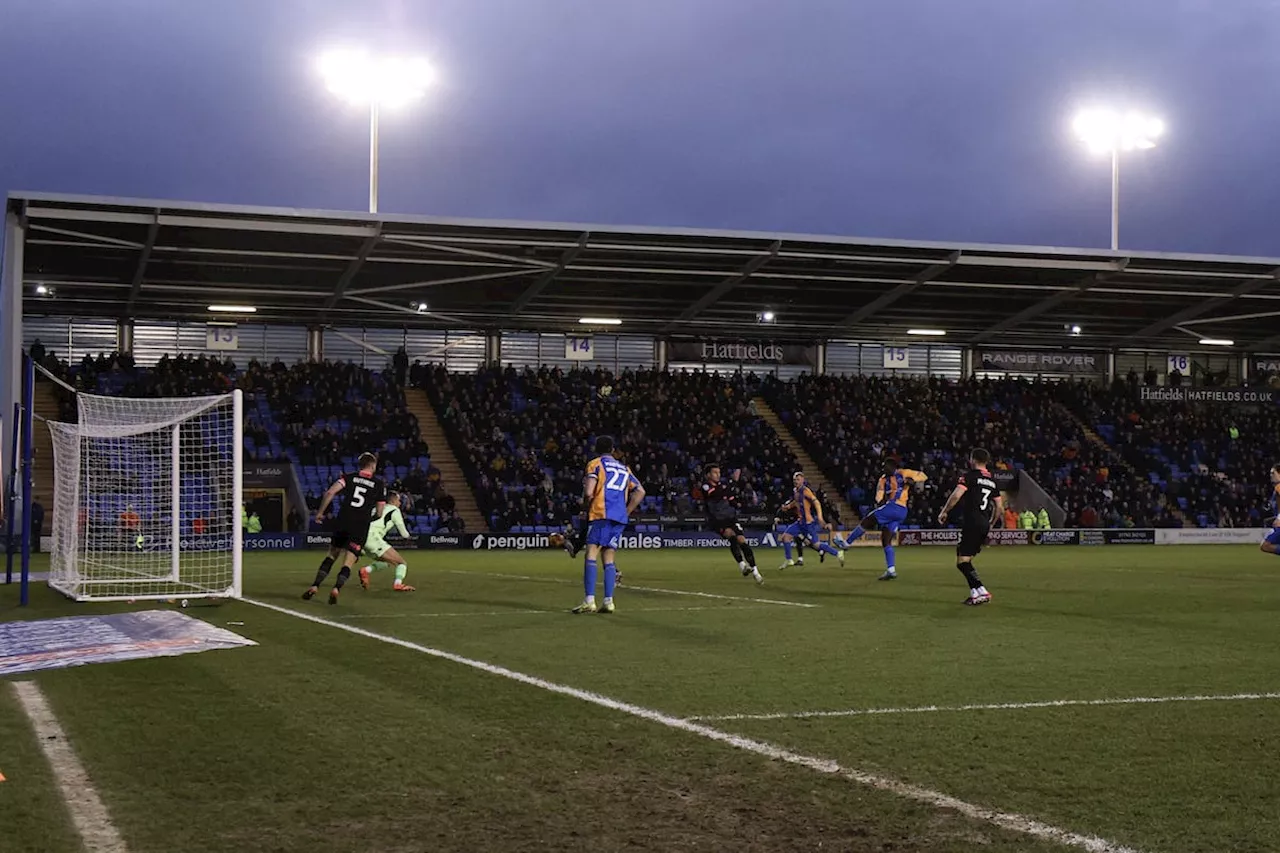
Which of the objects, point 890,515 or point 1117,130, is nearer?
point 890,515

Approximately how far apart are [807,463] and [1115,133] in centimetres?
1548

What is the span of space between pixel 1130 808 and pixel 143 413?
17.8 metres

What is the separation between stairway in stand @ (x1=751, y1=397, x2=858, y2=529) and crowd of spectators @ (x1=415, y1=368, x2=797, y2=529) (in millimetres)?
846

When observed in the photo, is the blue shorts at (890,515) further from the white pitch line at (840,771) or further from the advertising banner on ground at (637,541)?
the advertising banner on ground at (637,541)

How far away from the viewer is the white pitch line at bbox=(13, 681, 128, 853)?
4.96m

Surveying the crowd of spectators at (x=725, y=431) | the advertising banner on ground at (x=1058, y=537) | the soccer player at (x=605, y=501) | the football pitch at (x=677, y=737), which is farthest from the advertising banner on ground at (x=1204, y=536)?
the soccer player at (x=605, y=501)

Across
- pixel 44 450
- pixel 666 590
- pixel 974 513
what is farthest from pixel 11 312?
pixel 974 513

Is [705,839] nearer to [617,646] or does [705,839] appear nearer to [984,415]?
[617,646]

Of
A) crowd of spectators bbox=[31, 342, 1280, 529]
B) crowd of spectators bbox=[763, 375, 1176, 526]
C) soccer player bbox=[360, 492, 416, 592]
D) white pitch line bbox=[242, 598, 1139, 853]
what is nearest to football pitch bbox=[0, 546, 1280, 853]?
white pitch line bbox=[242, 598, 1139, 853]

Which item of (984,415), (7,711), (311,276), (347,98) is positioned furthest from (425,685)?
(984,415)

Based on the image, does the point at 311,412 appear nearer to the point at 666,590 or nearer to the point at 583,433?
the point at 583,433

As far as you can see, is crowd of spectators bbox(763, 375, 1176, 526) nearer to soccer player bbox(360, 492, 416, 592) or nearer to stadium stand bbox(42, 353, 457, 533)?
stadium stand bbox(42, 353, 457, 533)

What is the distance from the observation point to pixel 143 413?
2017 cm

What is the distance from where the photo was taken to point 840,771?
240 inches
